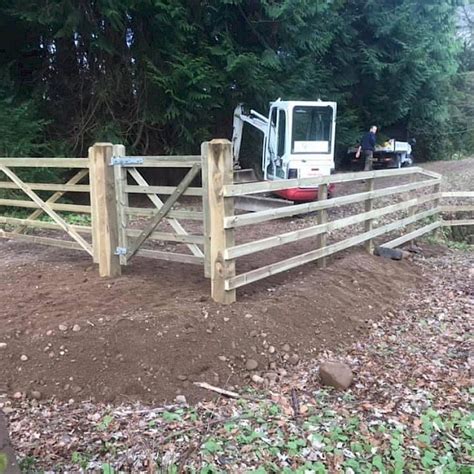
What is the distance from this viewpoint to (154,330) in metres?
4.07

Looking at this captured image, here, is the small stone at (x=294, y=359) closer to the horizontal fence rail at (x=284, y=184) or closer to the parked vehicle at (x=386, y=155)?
the horizontal fence rail at (x=284, y=184)

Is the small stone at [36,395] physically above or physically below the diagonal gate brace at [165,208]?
below

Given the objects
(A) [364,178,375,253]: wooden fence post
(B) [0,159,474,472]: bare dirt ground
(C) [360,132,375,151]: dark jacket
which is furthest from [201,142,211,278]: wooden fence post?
(C) [360,132,375,151]: dark jacket

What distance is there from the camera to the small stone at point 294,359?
4.15 m

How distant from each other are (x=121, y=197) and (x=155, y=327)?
66.0 inches

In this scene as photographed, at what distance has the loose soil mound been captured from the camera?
146 inches

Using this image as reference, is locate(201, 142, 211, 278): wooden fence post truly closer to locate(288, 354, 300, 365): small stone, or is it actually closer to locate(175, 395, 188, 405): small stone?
locate(288, 354, 300, 365): small stone

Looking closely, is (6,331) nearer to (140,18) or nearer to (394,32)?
(140,18)

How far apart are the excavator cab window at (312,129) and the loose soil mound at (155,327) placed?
Answer: 21.0 feet

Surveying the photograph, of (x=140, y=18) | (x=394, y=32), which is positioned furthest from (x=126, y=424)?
(x=394, y=32)

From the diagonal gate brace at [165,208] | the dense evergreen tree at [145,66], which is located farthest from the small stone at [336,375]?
the dense evergreen tree at [145,66]

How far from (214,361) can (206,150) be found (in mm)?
1861

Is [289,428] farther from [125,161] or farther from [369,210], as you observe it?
[369,210]

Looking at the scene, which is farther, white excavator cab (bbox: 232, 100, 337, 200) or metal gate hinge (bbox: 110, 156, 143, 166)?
white excavator cab (bbox: 232, 100, 337, 200)
